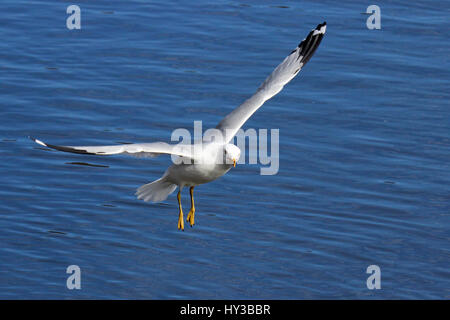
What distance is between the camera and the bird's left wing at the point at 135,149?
35.9 ft

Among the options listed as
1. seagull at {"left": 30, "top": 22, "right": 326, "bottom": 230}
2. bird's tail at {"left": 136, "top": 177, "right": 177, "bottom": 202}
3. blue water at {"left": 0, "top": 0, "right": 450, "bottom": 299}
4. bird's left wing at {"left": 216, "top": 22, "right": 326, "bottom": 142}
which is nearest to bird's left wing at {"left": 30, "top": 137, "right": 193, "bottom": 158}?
seagull at {"left": 30, "top": 22, "right": 326, "bottom": 230}

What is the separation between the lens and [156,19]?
23.7m

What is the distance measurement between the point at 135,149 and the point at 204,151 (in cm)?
160

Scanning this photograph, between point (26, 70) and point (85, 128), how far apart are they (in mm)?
2936

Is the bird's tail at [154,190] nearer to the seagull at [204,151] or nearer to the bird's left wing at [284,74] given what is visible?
the seagull at [204,151]

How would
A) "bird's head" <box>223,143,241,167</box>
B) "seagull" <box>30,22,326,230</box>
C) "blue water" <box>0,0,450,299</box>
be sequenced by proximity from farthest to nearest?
"blue water" <box>0,0,450,299</box>, "bird's head" <box>223,143,241,167</box>, "seagull" <box>30,22,326,230</box>

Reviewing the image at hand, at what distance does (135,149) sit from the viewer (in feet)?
37.8

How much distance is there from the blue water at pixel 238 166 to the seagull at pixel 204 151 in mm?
1696

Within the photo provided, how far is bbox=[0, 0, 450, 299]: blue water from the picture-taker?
15453 millimetres

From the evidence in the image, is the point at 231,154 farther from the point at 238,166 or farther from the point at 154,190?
the point at 238,166

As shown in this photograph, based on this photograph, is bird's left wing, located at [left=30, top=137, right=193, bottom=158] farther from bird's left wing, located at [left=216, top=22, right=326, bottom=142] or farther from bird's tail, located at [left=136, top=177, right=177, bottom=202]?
bird's left wing, located at [left=216, top=22, right=326, bottom=142]

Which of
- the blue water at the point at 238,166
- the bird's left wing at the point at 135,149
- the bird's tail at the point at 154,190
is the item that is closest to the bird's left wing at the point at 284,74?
the bird's tail at the point at 154,190

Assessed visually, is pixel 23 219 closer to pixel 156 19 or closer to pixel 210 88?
pixel 210 88

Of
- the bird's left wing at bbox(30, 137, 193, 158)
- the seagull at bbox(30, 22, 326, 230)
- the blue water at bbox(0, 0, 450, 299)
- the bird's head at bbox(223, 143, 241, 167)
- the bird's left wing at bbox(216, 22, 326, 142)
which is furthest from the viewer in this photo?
the blue water at bbox(0, 0, 450, 299)
